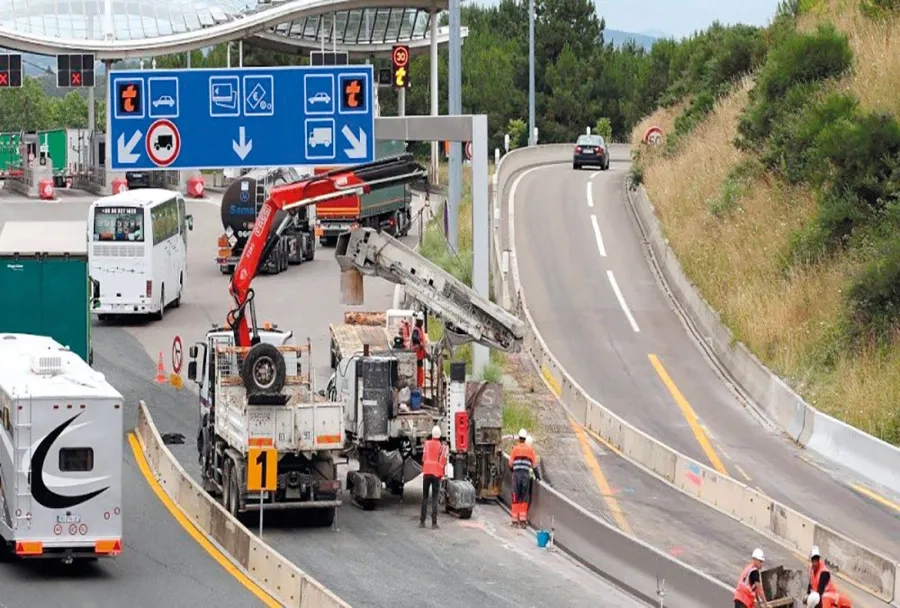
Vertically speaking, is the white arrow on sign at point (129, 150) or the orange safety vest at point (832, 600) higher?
the white arrow on sign at point (129, 150)

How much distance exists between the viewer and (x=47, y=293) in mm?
34062

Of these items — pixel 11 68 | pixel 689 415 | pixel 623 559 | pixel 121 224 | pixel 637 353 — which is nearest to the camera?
pixel 623 559

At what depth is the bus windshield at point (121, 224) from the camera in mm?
46750

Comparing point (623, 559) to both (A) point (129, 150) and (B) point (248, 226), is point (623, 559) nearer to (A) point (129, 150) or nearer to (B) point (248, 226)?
(A) point (129, 150)

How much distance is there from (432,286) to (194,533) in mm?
6324

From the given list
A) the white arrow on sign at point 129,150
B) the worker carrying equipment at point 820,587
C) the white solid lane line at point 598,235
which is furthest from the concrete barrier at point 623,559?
the white solid lane line at point 598,235

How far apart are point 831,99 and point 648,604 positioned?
3082cm

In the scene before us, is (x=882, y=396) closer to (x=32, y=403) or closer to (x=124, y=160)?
(x=124, y=160)

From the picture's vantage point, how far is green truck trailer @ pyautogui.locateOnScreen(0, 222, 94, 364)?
33938mm

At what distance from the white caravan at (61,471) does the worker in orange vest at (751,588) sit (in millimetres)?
8433

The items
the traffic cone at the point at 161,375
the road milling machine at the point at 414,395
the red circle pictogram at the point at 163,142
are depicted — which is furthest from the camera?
the traffic cone at the point at 161,375

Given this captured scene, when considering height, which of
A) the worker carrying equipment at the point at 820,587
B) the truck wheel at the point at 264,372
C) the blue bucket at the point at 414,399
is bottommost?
the worker carrying equipment at the point at 820,587

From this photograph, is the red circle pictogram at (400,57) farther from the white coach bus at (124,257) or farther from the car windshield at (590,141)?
the car windshield at (590,141)

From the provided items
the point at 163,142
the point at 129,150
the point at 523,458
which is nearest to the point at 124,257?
the point at 129,150
